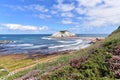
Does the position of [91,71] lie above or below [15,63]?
above

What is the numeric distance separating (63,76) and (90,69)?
152cm

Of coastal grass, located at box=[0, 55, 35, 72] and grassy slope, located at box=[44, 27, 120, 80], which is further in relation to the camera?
coastal grass, located at box=[0, 55, 35, 72]

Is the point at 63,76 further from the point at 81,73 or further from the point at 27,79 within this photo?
the point at 27,79

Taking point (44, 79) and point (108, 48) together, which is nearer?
point (44, 79)

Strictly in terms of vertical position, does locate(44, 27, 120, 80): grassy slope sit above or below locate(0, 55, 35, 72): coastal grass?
above

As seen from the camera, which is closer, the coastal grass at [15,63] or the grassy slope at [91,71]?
the grassy slope at [91,71]

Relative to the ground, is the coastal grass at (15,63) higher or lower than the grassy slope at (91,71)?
lower

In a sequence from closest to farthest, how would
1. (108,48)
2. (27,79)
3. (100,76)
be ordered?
(100,76)
(27,79)
(108,48)

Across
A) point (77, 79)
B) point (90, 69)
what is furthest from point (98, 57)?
point (77, 79)

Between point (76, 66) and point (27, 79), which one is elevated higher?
point (76, 66)

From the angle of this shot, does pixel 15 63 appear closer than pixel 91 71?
No

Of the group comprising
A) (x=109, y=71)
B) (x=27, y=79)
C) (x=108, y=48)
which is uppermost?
(x=108, y=48)

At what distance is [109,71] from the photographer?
35.0ft

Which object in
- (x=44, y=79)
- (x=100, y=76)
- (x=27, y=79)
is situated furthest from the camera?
(x=27, y=79)
